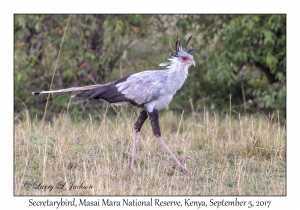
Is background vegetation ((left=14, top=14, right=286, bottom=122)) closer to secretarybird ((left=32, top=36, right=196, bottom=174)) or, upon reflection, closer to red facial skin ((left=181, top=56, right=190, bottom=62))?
red facial skin ((left=181, top=56, right=190, bottom=62))

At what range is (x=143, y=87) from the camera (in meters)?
5.81

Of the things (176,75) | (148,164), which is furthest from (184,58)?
(148,164)

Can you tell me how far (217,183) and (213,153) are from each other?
1.02m

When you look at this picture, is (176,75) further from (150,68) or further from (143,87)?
(150,68)

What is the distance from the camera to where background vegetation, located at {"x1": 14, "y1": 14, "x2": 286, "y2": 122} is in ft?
34.4

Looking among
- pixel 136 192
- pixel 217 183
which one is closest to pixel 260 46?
pixel 217 183

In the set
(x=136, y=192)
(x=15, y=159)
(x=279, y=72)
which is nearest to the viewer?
(x=136, y=192)

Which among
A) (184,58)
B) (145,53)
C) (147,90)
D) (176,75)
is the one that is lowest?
(147,90)

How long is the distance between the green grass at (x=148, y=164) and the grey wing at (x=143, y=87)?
0.71 m

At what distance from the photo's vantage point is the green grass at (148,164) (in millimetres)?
5289

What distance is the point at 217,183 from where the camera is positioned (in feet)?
18.2

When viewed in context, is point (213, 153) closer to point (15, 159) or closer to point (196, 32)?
point (15, 159)

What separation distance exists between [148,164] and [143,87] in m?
0.86

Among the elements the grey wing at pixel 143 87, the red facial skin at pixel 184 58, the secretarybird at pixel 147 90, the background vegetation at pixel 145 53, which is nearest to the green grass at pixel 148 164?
the secretarybird at pixel 147 90
